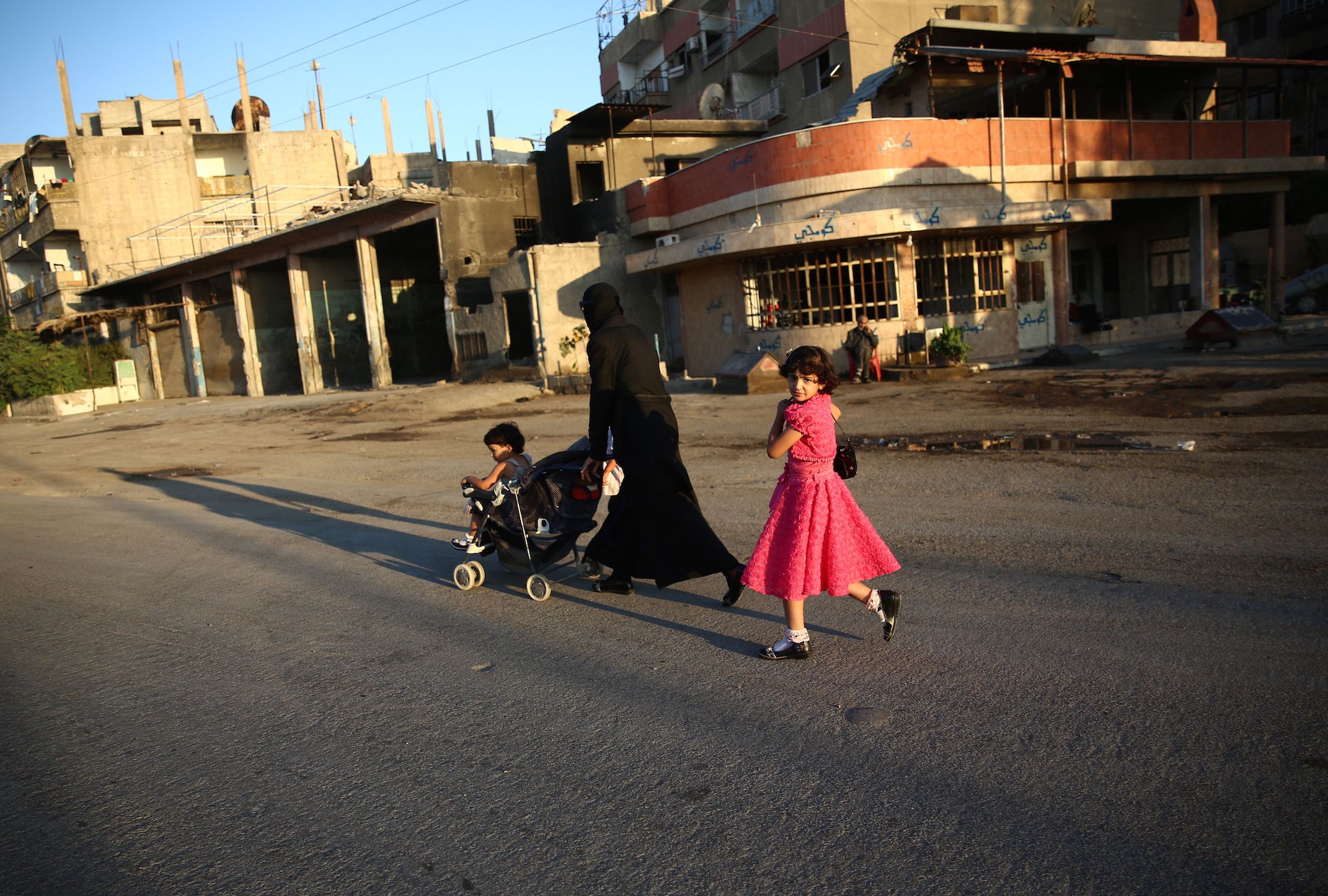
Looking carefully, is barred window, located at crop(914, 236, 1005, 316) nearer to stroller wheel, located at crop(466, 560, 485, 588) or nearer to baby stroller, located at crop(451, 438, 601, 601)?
baby stroller, located at crop(451, 438, 601, 601)

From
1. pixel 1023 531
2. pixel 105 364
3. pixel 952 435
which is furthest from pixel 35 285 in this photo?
pixel 1023 531

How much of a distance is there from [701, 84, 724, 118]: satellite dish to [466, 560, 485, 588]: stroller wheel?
99.5ft

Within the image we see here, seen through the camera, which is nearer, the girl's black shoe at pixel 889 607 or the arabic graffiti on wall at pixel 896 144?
the girl's black shoe at pixel 889 607

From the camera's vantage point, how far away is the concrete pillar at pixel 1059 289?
23422mm

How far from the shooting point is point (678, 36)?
40031mm

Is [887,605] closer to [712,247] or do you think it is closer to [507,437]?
[507,437]

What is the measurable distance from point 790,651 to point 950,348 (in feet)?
53.6

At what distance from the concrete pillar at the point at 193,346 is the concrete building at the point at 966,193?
883 inches

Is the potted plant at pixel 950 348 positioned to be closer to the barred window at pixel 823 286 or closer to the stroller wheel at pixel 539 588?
the barred window at pixel 823 286

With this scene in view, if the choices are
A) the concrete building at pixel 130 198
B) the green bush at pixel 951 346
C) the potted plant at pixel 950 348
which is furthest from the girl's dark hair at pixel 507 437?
the concrete building at pixel 130 198

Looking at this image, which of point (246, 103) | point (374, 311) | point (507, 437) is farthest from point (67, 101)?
point (507, 437)

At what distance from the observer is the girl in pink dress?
4242mm

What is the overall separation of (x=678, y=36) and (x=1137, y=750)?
41753mm

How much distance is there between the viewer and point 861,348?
1939 cm
